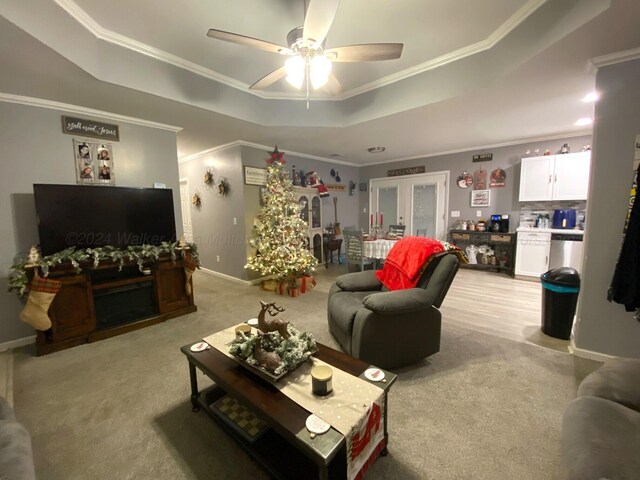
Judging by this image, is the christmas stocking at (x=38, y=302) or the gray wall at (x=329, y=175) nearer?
the christmas stocking at (x=38, y=302)

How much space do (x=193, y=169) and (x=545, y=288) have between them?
5886mm

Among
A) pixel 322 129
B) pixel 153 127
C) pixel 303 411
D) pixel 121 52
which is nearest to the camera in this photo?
pixel 303 411

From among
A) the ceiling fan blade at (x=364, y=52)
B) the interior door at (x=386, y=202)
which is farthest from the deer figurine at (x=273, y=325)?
the interior door at (x=386, y=202)

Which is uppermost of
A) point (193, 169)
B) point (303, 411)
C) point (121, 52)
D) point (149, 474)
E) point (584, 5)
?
point (121, 52)

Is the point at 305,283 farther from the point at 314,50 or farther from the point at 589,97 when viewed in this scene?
the point at 589,97

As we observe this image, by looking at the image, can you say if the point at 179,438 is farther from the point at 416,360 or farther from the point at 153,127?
the point at 153,127

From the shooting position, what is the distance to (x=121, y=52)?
2.38 meters

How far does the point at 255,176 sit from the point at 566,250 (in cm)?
525

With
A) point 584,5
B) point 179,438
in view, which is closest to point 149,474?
point 179,438

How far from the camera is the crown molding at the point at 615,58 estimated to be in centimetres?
201

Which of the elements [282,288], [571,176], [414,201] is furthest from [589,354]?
[414,201]

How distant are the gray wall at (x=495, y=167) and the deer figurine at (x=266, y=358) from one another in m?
5.38

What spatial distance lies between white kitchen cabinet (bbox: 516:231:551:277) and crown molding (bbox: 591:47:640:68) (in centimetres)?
300

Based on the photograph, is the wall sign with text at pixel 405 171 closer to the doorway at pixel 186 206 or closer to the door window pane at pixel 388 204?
the door window pane at pixel 388 204
